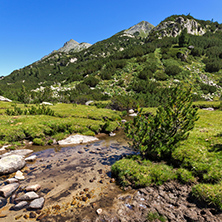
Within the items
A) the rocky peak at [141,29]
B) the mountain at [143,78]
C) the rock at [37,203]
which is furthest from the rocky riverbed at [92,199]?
the rocky peak at [141,29]

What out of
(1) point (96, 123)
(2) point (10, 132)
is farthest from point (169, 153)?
(2) point (10, 132)

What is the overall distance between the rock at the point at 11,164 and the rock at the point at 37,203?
385 centimetres

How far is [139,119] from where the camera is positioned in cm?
902

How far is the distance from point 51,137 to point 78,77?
48.2m

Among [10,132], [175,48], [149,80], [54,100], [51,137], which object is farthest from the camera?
[175,48]

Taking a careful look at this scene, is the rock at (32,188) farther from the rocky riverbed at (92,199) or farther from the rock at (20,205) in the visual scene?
the rock at (20,205)

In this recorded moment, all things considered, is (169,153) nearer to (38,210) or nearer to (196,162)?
(196,162)

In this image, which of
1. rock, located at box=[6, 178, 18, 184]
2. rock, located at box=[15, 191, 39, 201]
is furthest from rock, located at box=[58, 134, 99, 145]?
rock, located at box=[15, 191, 39, 201]

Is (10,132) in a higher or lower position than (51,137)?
higher

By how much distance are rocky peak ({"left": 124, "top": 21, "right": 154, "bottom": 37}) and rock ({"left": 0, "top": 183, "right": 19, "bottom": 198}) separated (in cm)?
19482

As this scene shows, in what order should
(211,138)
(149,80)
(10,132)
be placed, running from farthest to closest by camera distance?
(149,80), (10,132), (211,138)

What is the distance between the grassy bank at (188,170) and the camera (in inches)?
230

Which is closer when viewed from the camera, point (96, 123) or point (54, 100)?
point (96, 123)

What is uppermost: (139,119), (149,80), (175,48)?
(175,48)
